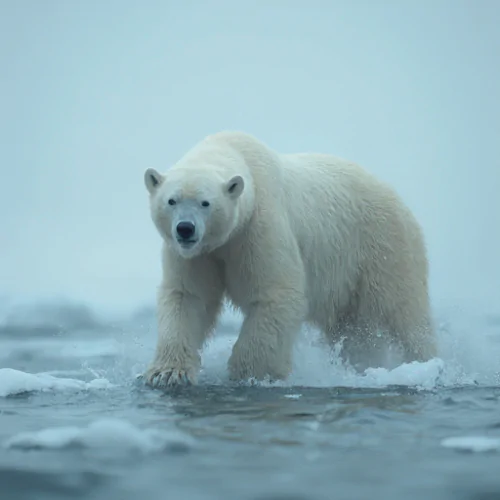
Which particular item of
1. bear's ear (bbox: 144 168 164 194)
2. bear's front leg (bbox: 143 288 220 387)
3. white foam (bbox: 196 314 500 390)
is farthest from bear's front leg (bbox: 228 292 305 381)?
bear's ear (bbox: 144 168 164 194)

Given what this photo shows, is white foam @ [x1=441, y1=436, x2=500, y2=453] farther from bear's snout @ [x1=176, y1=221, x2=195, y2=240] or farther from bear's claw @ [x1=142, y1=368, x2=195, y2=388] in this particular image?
bear's claw @ [x1=142, y1=368, x2=195, y2=388]

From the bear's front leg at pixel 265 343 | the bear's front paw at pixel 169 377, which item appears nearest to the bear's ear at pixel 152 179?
the bear's front leg at pixel 265 343

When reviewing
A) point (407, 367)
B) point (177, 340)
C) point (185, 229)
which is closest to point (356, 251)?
point (407, 367)

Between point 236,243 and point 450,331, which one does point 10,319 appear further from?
point 236,243

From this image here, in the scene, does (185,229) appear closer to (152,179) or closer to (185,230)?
(185,230)

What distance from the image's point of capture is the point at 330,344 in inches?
309

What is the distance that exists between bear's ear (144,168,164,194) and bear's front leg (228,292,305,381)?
110 centimetres

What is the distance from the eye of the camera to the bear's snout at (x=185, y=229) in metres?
5.66

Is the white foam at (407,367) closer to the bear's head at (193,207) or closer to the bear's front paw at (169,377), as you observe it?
the bear's front paw at (169,377)

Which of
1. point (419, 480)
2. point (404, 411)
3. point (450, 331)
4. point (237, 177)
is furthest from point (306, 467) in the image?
point (450, 331)

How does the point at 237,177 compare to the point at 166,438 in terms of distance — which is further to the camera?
the point at 237,177

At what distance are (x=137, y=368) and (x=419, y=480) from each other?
4436 mm

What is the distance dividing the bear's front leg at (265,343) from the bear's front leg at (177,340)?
0.32 m

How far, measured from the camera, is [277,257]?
20.6 ft
